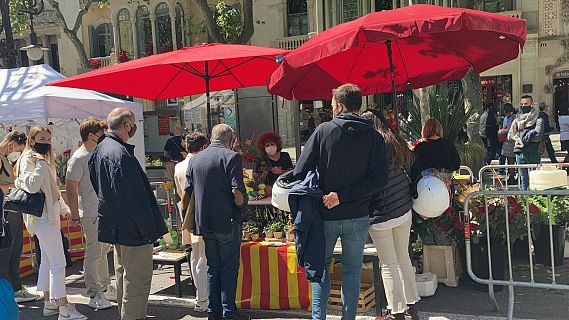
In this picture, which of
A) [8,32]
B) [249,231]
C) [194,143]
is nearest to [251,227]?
[249,231]

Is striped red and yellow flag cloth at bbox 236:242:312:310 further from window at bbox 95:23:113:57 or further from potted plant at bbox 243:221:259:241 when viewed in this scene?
window at bbox 95:23:113:57

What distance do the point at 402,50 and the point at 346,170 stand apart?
275 centimetres

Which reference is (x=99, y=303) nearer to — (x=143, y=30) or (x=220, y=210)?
(x=220, y=210)

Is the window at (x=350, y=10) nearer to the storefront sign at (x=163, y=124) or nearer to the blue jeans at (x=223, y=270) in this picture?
the storefront sign at (x=163, y=124)

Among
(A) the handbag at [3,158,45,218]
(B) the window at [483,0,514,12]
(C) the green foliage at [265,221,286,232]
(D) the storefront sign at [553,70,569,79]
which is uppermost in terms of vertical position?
(B) the window at [483,0,514,12]

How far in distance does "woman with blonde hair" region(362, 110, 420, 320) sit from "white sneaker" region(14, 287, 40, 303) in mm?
3705

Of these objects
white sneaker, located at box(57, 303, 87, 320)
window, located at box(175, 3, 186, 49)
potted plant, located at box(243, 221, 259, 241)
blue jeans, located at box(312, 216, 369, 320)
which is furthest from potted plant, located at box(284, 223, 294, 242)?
window, located at box(175, 3, 186, 49)

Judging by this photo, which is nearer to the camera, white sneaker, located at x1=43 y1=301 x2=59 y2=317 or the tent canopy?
white sneaker, located at x1=43 y1=301 x2=59 y2=317

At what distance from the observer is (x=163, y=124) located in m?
24.1

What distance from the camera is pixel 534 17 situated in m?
20.7

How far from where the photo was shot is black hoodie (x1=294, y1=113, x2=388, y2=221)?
3738 millimetres

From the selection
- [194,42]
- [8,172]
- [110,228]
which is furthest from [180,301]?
[194,42]

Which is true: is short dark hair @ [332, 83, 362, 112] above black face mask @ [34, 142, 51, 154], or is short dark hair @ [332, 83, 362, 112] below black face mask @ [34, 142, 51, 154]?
above

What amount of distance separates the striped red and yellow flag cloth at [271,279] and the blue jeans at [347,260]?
918 millimetres
